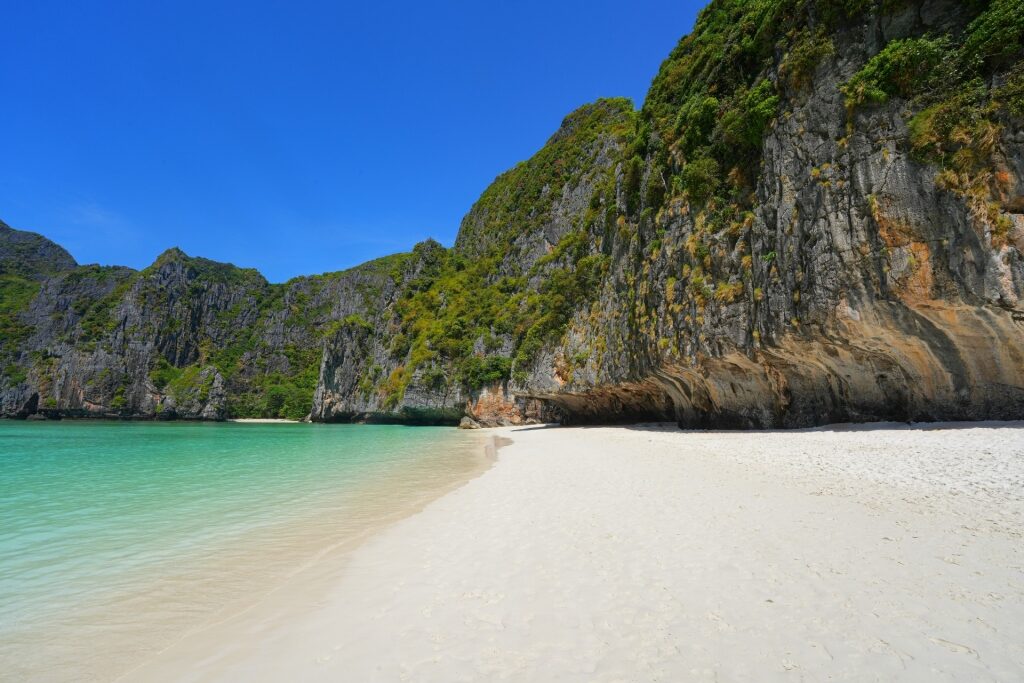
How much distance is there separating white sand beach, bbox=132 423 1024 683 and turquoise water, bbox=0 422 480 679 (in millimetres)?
684

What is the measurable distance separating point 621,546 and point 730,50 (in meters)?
20.6

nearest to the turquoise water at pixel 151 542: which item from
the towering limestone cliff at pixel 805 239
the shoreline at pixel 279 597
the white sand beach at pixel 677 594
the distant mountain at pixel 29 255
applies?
the shoreline at pixel 279 597

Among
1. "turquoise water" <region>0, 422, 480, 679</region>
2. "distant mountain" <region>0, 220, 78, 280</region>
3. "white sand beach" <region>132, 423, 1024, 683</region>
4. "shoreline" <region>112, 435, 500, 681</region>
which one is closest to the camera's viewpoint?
"white sand beach" <region>132, 423, 1024, 683</region>

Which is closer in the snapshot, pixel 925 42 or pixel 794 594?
pixel 794 594

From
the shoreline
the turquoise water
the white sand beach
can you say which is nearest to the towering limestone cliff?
the white sand beach

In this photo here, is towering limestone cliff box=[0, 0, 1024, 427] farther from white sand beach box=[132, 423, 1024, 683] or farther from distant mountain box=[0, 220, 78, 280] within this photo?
distant mountain box=[0, 220, 78, 280]

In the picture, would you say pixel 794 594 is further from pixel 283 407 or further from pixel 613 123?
pixel 283 407

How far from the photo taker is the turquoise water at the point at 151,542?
3.99 m

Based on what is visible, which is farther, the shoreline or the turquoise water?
the turquoise water

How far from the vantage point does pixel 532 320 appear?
42406 millimetres

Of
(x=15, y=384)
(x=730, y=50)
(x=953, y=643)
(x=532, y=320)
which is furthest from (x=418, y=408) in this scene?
(x=15, y=384)

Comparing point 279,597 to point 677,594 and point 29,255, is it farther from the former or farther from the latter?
point 29,255

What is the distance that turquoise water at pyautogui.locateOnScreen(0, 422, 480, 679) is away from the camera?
399 cm

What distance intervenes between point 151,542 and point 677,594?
6923 mm
